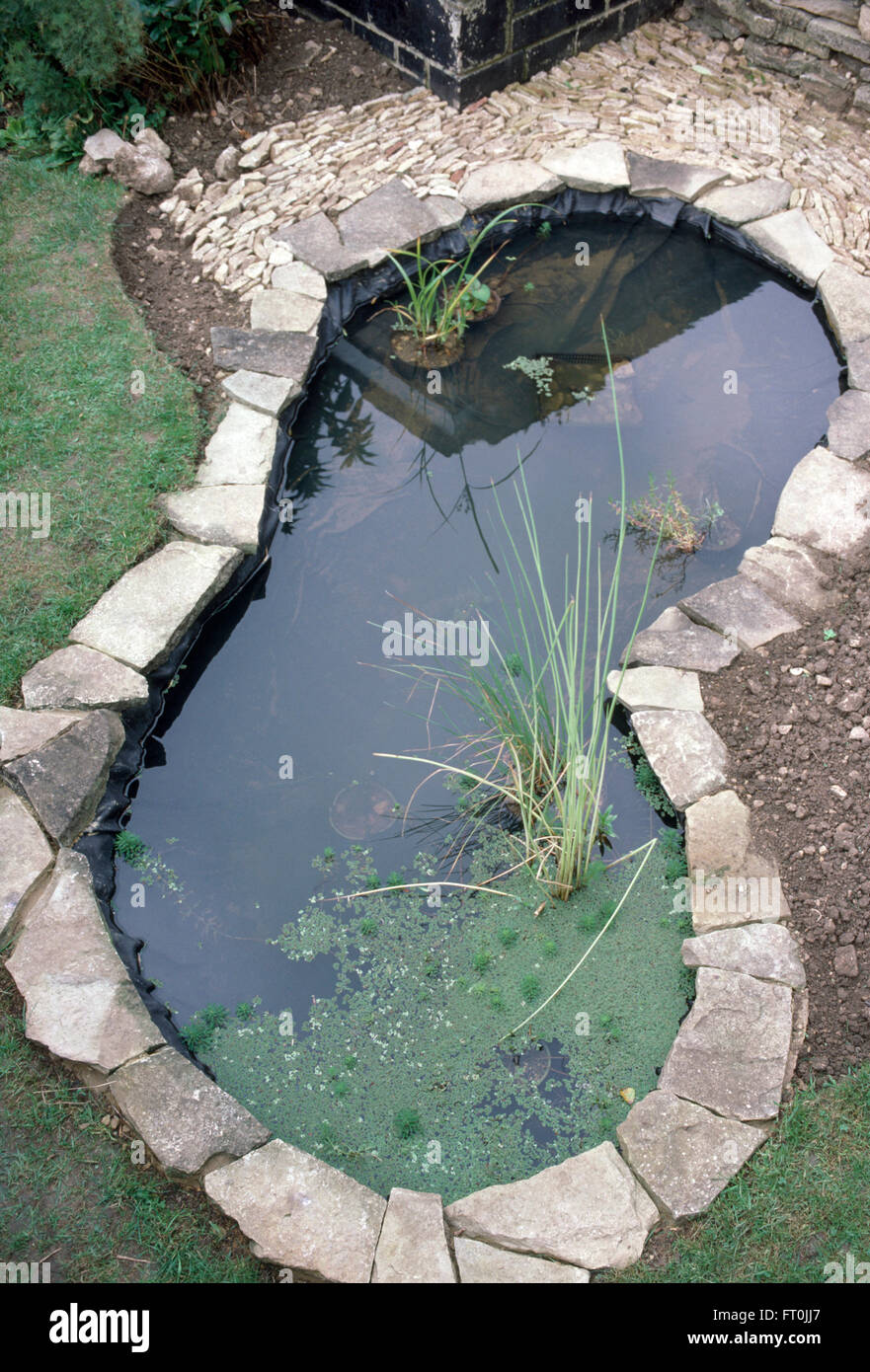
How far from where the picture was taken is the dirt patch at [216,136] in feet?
15.4

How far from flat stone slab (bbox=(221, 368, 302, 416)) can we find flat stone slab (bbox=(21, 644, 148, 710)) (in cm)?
138

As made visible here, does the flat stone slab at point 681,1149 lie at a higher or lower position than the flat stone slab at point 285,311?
lower

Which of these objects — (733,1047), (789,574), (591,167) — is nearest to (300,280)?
(591,167)

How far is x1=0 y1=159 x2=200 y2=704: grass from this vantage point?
12.8ft

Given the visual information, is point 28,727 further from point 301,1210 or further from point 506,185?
point 506,185

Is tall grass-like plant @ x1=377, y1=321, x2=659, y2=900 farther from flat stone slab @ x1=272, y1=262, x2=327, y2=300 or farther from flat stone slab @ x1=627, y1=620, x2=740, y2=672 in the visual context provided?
flat stone slab @ x1=272, y1=262, x2=327, y2=300

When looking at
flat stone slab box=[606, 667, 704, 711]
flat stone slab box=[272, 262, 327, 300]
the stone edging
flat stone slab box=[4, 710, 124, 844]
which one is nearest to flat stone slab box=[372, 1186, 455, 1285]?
the stone edging

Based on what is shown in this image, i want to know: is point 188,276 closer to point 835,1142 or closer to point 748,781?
point 748,781

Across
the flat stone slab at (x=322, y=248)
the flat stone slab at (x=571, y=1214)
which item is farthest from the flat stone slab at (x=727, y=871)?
the flat stone slab at (x=322, y=248)

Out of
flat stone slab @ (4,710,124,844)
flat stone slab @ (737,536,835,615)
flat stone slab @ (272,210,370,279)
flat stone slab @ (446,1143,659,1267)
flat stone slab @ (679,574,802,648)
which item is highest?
flat stone slab @ (272,210,370,279)

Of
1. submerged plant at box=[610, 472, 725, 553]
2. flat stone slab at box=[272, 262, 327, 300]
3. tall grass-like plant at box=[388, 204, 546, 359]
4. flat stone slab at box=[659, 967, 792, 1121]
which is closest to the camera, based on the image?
flat stone slab at box=[659, 967, 792, 1121]

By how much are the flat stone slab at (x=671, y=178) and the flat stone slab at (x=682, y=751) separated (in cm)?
305

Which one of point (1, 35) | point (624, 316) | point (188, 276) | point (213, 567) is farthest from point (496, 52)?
point (213, 567)

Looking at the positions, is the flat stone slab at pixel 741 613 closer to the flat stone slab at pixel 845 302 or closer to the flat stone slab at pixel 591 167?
the flat stone slab at pixel 845 302
